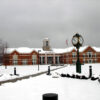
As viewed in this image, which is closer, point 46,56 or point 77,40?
point 77,40

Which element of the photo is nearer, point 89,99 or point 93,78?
point 89,99

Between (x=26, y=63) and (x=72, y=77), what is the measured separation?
6413 cm

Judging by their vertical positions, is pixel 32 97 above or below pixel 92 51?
below

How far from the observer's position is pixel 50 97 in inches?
157

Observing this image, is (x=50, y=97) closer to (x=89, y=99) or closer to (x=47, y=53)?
(x=89, y=99)

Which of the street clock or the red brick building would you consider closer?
the street clock

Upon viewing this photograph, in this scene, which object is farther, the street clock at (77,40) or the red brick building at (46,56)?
the red brick building at (46,56)

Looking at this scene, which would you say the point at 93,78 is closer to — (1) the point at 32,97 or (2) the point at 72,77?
(2) the point at 72,77

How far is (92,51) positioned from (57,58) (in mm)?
16307

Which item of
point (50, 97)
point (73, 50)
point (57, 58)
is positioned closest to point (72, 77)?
point (50, 97)

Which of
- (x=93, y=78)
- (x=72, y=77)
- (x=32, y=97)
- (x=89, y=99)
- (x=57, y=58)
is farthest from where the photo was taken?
(x=57, y=58)

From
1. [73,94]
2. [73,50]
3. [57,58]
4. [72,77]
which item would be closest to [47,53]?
[57,58]

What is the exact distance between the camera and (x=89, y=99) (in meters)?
7.07

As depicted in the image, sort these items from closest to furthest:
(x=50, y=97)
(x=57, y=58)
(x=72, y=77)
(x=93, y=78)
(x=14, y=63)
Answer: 1. (x=50, y=97)
2. (x=93, y=78)
3. (x=72, y=77)
4. (x=14, y=63)
5. (x=57, y=58)
